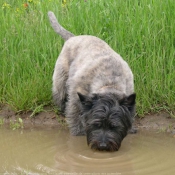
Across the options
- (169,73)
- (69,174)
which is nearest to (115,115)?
(69,174)

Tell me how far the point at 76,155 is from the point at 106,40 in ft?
8.06

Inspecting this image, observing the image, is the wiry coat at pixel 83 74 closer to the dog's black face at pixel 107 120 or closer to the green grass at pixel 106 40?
the dog's black face at pixel 107 120

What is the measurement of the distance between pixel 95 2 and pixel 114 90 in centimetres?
268

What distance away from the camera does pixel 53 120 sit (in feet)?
24.4

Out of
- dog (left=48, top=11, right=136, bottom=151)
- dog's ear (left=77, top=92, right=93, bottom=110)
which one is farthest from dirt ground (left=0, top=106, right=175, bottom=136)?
dog's ear (left=77, top=92, right=93, bottom=110)

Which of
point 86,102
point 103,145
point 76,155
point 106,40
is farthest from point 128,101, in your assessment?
point 106,40

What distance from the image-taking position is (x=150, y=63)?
735 centimetres

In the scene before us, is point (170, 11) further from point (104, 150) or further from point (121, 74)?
point (104, 150)

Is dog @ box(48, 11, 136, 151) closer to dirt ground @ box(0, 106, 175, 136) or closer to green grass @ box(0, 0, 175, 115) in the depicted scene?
dirt ground @ box(0, 106, 175, 136)

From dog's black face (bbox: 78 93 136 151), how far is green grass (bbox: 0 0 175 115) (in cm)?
135

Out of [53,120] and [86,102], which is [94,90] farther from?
[53,120]

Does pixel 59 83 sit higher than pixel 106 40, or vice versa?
pixel 106 40

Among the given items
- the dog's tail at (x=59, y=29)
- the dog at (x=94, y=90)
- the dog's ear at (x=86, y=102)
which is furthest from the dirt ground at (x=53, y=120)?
the dog's ear at (x=86, y=102)

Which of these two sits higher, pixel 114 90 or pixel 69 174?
pixel 114 90
